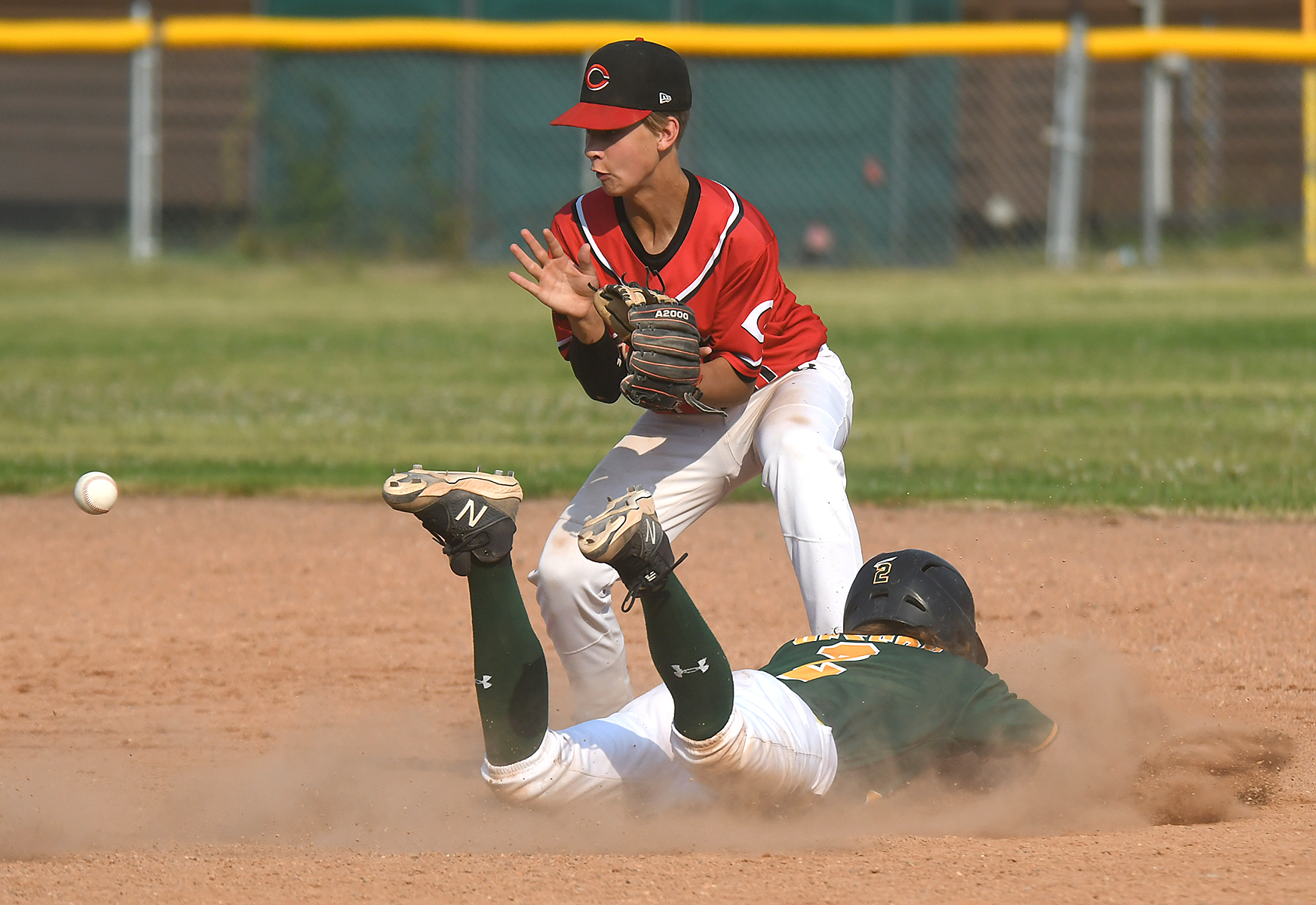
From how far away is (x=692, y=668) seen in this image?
128 inches

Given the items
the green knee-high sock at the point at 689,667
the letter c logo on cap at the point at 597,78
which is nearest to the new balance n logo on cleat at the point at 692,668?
the green knee-high sock at the point at 689,667

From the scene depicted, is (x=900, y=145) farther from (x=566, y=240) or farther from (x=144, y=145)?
(x=566, y=240)

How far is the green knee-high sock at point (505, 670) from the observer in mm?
3414

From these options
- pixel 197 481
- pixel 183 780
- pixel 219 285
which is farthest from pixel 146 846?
pixel 219 285

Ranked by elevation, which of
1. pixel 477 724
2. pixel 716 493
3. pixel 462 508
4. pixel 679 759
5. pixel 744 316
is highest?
pixel 744 316

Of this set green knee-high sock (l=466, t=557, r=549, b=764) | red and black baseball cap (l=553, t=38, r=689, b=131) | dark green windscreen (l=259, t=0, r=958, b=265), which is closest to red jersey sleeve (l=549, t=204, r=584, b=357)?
red and black baseball cap (l=553, t=38, r=689, b=131)

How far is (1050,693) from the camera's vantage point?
14.7ft

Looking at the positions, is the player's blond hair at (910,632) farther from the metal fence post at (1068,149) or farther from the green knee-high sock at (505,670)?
the metal fence post at (1068,149)

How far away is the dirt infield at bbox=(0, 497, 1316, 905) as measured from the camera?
3092 mm

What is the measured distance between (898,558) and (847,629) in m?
0.22

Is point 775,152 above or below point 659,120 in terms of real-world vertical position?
above

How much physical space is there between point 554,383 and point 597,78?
652 centimetres

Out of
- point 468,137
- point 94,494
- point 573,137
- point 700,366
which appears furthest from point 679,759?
point 468,137

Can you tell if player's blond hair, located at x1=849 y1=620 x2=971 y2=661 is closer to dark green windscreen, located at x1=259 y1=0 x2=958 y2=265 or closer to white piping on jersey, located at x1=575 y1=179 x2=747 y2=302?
white piping on jersey, located at x1=575 y1=179 x2=747 y2=302
